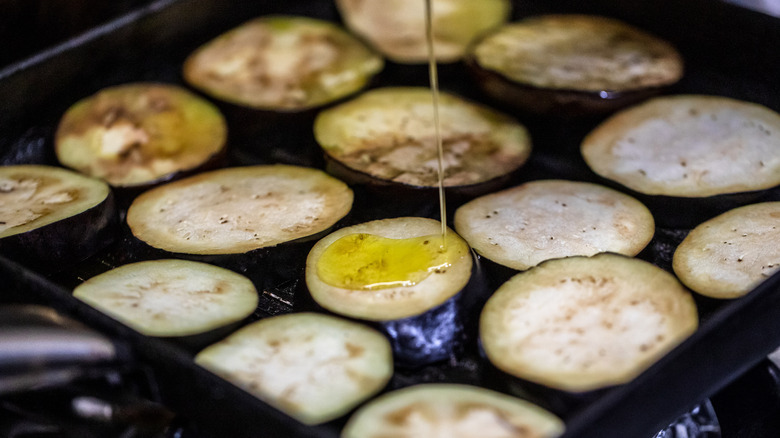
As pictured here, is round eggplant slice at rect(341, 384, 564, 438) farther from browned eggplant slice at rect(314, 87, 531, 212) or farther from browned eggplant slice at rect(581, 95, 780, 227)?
browned eggplant slice at rect(581, 95, 780, 227)

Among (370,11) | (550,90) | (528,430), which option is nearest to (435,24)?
(370,11)

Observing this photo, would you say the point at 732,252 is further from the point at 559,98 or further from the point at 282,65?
the point at 282,65

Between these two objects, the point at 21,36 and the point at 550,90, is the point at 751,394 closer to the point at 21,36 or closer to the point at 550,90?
the point at 550,90

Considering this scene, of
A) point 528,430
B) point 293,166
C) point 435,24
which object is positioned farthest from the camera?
point 435,24

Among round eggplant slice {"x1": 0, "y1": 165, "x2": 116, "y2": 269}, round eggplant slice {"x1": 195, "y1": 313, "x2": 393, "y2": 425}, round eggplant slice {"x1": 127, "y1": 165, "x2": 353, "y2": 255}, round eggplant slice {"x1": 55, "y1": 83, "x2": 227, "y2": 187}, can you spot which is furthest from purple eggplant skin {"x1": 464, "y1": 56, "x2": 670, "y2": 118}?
round eggplant slice {"x1": 0, "y1": 165, "x2": 116, "y2": 269}

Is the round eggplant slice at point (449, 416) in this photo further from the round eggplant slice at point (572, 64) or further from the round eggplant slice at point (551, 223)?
the round eggplant slice at point (572, 64)

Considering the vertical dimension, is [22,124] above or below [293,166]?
above

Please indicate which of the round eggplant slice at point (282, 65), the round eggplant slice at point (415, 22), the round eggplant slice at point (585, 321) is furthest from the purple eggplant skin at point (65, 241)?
the round eggplant slice at point (415, 22)
